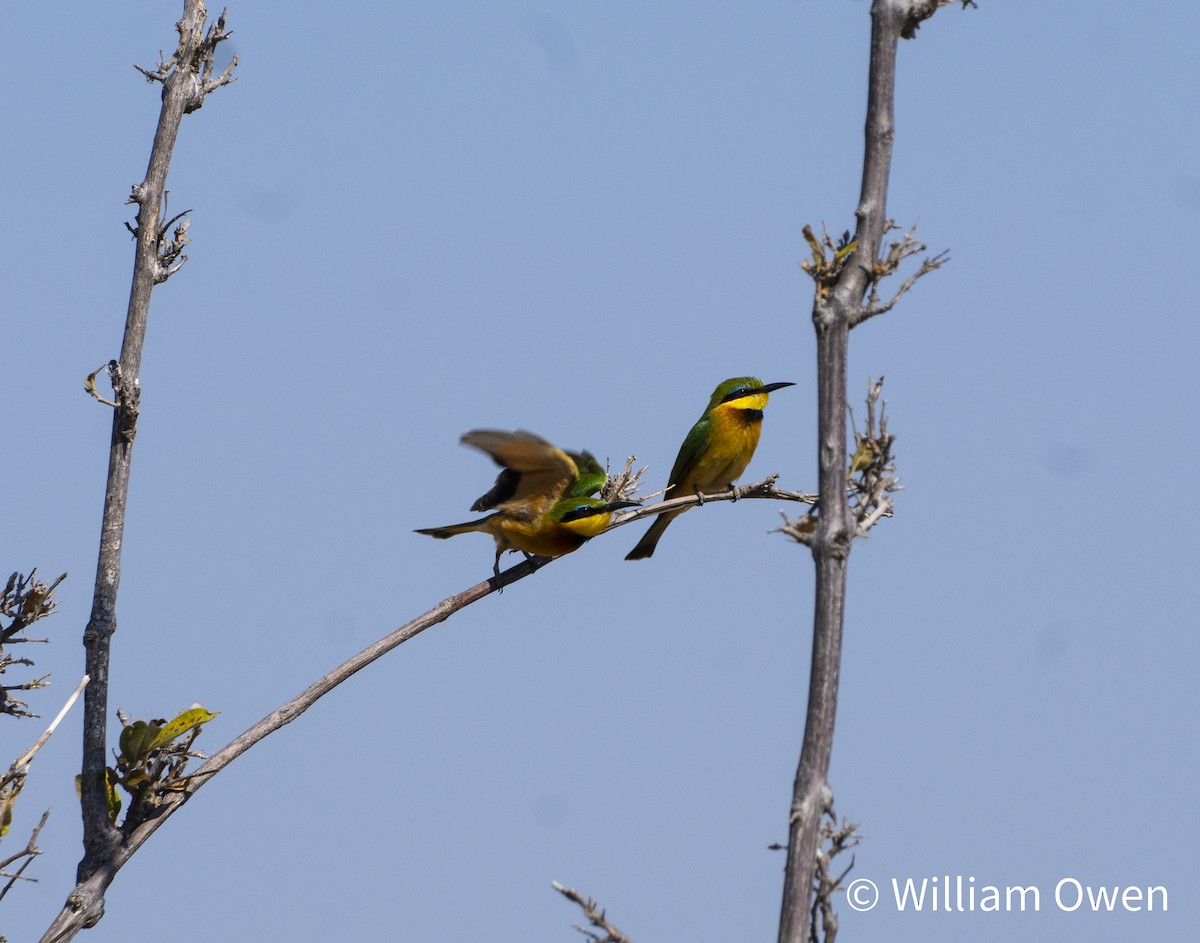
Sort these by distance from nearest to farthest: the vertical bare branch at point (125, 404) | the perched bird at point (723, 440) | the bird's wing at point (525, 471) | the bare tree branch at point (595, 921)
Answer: the bare tree branch at point (595, 921) < the vertical bare branch at point (125, 404) < the bird's wing at point (525, 471) < the perched bird at point (723, 440)

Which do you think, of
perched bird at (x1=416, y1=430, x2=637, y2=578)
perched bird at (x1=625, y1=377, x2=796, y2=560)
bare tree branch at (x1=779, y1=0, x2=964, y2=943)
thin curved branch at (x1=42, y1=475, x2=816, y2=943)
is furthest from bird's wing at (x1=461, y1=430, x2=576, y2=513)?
perched bird at (x1=625, y1=377, x2=796, y2=560)

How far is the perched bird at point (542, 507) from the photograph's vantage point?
5875 mm

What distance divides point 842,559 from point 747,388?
697 cm

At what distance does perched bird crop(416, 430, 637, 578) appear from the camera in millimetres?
5875

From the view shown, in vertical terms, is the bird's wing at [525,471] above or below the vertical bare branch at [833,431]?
above

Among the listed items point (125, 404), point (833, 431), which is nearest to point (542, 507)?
point (125, 404)

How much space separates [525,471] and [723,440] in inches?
141

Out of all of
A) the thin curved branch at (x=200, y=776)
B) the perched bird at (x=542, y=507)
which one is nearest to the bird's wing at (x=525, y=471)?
the perched bird at (x=542, y=507)

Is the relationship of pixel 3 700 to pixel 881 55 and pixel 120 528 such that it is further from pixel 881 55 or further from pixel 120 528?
pixel 881 55

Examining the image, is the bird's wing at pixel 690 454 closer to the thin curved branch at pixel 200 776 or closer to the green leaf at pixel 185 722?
the thin curved branch at pixel 200 776

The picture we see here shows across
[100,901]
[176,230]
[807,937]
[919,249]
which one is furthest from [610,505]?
[807,937]

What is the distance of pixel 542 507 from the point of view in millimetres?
6141

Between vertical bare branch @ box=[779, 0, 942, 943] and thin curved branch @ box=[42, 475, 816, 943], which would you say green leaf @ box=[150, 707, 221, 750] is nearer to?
thin curved branch @ box=[42, 475, 816, 943]

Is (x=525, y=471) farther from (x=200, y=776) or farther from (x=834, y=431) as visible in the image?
(x=834, y=431)
